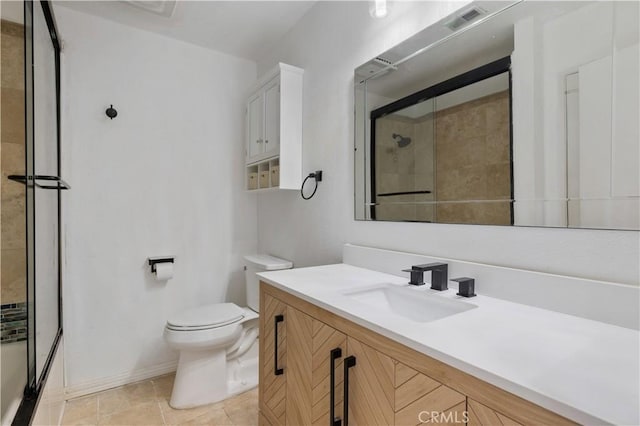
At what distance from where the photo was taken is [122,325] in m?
2.29

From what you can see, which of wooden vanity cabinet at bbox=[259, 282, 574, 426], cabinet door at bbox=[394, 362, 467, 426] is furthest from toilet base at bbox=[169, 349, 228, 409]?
cabinet door at bbox=[394, 362, 467, 426]

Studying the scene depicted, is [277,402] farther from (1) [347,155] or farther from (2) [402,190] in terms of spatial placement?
(1) [347,155]

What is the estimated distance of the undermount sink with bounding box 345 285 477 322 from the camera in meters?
1.12

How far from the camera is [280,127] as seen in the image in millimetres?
2152

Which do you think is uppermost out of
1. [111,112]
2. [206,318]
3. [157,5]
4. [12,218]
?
[157,5]

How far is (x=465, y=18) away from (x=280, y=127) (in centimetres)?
119

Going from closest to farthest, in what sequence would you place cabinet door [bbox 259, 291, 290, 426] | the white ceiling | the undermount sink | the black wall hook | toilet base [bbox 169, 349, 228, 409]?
the undermount sink → cabinet door [bbox 259, 291, 290, 426] → toilet base [bbox 169, 349, 228, 409] → the white ceiling → the black wall hook

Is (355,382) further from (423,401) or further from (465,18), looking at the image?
(465,18)

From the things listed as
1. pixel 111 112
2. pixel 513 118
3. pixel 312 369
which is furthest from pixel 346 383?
pixel 111 112

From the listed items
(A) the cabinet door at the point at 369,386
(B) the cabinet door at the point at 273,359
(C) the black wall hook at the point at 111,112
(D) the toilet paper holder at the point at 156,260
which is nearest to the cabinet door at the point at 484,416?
(A) the cabinet door at the point at 369,386

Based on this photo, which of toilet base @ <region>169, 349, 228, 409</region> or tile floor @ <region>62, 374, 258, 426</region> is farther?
toilet base @ <region>169, 349, 228, 409</region>

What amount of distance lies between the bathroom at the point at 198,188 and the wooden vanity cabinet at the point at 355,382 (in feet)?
1.29

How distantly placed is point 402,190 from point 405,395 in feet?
3.17

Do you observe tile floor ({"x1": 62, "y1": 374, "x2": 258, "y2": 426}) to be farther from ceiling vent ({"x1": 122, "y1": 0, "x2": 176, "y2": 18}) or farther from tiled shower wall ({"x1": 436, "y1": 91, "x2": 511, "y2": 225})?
ceiling vent ({"x1": 122, "y1": 0, "x2": 176, "y2": 18})
